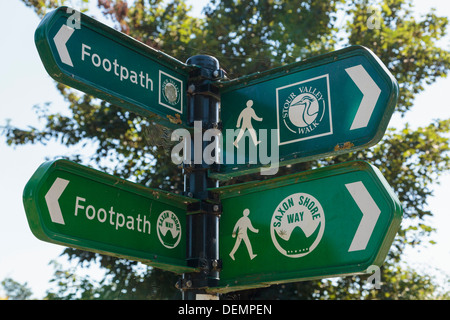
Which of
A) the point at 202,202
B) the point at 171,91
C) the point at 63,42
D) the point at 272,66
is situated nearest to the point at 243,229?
the point at 202,202

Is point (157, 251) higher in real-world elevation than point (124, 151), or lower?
lower

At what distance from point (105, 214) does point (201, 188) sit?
593 mm

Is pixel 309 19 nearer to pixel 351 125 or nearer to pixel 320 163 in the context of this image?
pixel 320 163

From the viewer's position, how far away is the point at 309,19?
9.00 m

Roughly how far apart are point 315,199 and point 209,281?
0.59m

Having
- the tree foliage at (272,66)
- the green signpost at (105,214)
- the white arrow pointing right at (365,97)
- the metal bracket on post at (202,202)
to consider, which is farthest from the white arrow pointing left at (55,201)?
the tree foliage at (272,66)

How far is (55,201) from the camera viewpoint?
2.07 m

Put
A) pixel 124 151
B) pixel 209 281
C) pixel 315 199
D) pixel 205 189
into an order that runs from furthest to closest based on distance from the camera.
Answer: pixel 124 151, pixel 205 189, pixel 209 281, pixel 315 199

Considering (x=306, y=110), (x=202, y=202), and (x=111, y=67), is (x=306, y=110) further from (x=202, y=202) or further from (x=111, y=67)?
(x=111, y=67)

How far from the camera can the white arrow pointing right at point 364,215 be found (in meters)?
2.16

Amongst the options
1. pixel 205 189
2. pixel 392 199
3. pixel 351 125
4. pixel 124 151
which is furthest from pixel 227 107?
pixel 124 151

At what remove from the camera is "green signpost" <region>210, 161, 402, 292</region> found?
2.15 meters

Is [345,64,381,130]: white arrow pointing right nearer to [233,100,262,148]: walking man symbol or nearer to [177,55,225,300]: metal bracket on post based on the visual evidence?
[233,100,262,148]: walking man symbol
